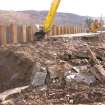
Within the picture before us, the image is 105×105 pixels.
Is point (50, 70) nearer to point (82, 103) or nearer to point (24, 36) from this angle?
point (82, 103)

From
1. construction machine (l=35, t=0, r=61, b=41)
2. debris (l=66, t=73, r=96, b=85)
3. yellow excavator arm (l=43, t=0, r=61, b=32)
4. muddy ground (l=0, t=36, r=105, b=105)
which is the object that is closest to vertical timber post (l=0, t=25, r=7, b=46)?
muddy ground (l=0, t=36, r=105, b=105)

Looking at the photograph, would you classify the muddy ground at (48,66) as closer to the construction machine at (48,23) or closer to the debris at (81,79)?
the debris at (81,79)

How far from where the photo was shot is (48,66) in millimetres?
11273

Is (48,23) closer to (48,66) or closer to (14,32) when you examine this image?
(14,32)

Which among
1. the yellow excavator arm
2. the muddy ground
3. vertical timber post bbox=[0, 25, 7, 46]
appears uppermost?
the yellow excavator arm

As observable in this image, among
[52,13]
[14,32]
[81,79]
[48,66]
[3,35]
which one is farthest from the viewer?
[52,13]

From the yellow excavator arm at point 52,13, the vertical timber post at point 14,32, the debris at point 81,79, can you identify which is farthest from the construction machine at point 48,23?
the debris at point 81,79

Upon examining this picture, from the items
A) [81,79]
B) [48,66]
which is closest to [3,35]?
[48,66]

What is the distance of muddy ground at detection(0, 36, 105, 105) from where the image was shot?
28.6 ft

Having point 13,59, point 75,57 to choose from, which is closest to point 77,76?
point 75,57

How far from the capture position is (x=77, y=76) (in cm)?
1057

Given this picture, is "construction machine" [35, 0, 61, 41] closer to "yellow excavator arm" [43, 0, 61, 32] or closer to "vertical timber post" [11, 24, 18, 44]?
"yellow excavator arm" [43, 0, 61, 32]

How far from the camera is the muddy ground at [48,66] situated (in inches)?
344

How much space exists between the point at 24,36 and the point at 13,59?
4.70 metres
